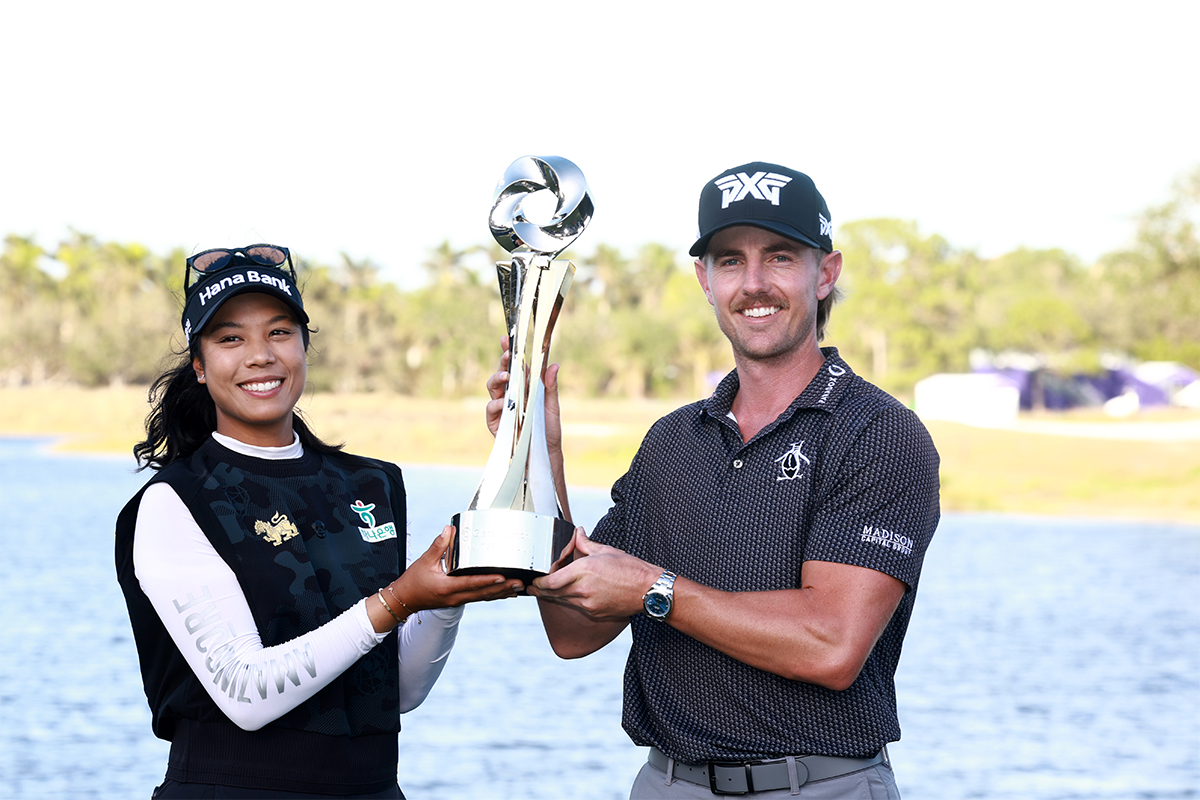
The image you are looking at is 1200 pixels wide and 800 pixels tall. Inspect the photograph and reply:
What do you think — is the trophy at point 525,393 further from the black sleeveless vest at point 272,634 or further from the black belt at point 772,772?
the black belt at point 772,772

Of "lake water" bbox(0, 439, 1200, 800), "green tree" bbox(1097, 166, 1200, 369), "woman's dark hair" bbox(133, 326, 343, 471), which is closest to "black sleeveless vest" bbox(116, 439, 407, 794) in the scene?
"woman's dark hair" bbox(133, 326, 343, 471)

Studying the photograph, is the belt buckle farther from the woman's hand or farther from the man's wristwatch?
the woman's hand

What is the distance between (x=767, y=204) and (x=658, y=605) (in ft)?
2.98

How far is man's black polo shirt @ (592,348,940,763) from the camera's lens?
2801 millimetres

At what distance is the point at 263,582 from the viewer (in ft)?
8.79

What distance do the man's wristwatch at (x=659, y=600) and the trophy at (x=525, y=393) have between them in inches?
8.2

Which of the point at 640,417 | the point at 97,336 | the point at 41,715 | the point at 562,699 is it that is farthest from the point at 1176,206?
the point at 97,336

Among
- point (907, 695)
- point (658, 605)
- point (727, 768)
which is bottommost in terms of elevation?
point (907, 695)

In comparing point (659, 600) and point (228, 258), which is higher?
point (228, 258)

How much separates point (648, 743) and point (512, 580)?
24.8 inches

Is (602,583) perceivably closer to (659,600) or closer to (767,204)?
(659,600)

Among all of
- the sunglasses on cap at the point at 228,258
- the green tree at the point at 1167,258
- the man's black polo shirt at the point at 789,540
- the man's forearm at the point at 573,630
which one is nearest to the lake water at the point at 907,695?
the man's forearm at the point at 573,630

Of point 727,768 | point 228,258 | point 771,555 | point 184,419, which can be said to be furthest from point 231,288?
point 727,768

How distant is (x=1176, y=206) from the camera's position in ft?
101
